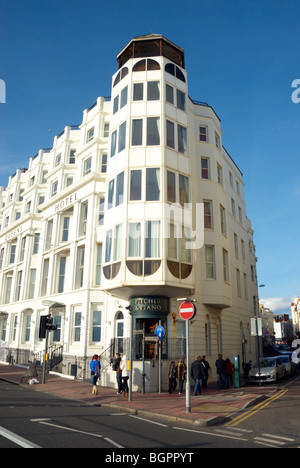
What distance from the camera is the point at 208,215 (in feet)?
80.5

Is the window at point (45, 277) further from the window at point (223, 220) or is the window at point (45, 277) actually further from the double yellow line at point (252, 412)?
the double yellow line at point (252, 412)

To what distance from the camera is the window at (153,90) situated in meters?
22.1

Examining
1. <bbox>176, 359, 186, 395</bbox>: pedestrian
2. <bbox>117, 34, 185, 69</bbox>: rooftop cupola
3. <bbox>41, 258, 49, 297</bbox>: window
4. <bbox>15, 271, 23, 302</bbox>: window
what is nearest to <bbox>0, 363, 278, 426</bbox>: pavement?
<bbox>176, 359, 186, 395</bbox>: pedestrian

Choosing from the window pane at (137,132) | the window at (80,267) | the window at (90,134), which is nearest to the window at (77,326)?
the window at (80,267)

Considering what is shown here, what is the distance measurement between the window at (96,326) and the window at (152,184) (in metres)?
9.39

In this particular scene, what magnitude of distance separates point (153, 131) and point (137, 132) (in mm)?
946

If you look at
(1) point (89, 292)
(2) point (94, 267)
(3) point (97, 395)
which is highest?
(2) point (94, 267)

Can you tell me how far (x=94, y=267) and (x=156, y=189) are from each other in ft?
26.9

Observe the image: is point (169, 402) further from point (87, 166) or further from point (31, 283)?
point (31, 283)

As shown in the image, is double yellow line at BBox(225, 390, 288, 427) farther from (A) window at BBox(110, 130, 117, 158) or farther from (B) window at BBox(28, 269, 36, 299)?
(B) window at BBox(28, 269, 36, 299)

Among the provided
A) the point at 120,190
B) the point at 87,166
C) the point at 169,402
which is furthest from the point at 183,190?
the point at 169,402

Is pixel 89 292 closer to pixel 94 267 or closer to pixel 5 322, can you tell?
pixel 94 267

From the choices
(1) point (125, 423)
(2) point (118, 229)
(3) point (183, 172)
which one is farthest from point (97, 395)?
(3) point (183, 172)
